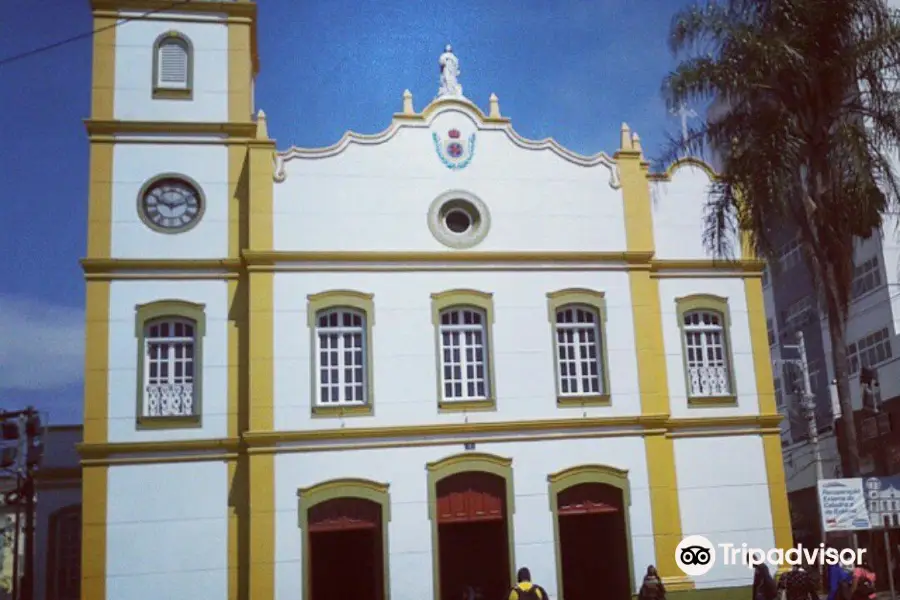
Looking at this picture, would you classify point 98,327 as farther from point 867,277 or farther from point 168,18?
point 867,277

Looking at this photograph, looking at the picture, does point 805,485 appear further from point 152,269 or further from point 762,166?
point 152,269

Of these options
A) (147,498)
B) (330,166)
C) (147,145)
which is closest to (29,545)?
(147,498)

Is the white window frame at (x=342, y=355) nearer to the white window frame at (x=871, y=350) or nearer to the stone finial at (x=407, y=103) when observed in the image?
the stone finial at (x=407, y=103)

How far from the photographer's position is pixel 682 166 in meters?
25.3

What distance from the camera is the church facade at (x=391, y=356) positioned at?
21297 millimetres

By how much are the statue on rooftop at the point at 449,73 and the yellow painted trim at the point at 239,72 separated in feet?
14.9

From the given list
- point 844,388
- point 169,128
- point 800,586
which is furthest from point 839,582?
point 169,128

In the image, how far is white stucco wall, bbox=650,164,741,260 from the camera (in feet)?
81.4

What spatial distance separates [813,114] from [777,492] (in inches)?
363

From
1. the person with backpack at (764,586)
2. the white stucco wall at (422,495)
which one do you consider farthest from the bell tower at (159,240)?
the person with backpack at (764,586)

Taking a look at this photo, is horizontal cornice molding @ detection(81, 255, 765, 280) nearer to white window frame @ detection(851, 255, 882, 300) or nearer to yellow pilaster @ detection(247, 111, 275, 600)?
yellow pilaster @ detection(247, 111, 275, 600)

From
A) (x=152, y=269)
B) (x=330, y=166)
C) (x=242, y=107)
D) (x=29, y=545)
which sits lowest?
(x=29, y=545)

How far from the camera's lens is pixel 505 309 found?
75.6ft

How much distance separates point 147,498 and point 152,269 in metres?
4.87
